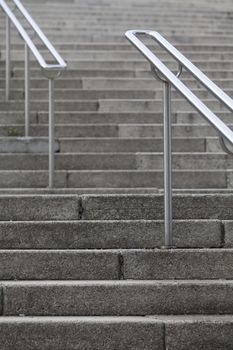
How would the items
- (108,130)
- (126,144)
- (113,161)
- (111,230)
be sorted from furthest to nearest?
(108,130), (126,144), (113,161), (111,230)

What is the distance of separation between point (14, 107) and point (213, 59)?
104 inches

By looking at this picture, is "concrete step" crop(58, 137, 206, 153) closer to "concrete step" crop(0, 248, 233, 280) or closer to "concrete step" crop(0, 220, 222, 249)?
"concrete step" crop(0, 220, 222, 249)

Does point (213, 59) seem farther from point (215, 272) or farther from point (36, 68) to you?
point (215, 272)

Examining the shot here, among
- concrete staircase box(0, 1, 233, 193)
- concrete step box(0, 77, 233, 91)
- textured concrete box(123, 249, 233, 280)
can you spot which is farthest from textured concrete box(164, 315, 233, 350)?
concrete step box(0, 77, 233, 91)

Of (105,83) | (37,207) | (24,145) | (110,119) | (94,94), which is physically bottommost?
(37,207)

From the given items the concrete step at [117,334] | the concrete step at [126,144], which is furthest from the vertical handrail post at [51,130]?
the concrete step at [117,334]

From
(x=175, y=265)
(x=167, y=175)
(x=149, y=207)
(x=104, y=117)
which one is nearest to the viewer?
(x=175, y=265)

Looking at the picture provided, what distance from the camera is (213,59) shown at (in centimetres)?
846

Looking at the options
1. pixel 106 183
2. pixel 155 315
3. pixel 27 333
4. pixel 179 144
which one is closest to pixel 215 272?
pixel 155 315

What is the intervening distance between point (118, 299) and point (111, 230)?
22.0 inches

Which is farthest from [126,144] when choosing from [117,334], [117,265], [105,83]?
[117,334]

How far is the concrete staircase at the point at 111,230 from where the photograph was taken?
11.7 ft

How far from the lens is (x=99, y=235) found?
166 inches

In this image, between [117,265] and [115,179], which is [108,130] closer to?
[115,179]
